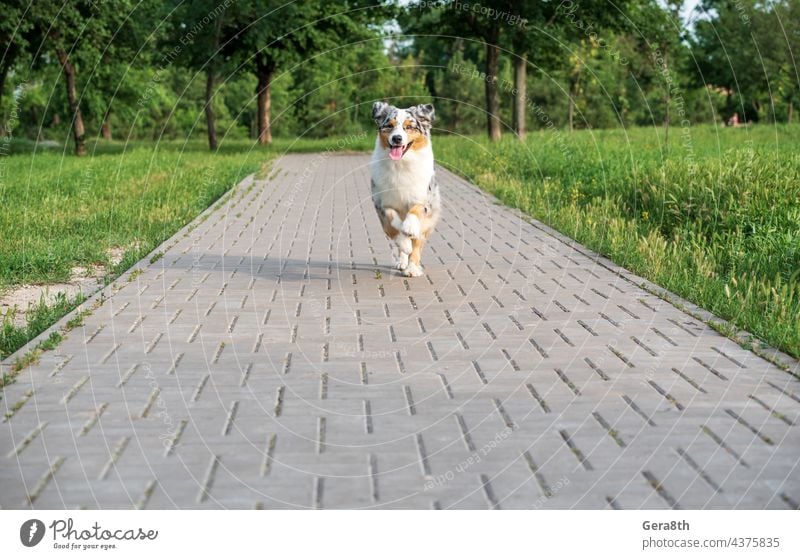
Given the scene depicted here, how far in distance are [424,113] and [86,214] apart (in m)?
7.56

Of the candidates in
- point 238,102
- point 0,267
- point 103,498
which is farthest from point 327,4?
point 103,498

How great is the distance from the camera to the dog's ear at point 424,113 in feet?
34.6

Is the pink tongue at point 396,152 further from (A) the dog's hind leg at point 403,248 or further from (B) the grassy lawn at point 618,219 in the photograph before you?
(B) the grassy lawn at point 618,219

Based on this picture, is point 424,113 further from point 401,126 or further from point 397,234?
point 397,234

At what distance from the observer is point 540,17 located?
3978 centimetres

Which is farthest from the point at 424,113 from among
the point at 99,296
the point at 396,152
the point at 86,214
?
the point at 86,214

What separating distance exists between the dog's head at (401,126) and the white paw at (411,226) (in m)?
0.61

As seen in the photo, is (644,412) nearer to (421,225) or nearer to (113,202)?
(421,225)

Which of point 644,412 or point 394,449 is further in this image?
point 644,412

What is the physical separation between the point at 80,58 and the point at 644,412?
38174mm

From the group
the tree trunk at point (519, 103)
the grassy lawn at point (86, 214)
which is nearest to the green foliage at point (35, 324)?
the grassy lawn at point (86, 214)
